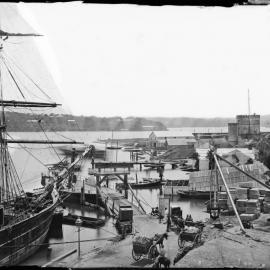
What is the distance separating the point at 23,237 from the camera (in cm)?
2748

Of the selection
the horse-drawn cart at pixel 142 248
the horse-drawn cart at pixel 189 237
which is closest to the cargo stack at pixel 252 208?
the horse-drawn cart at pixel 189 237

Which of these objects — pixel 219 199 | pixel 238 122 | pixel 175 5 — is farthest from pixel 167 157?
pixel 175 5

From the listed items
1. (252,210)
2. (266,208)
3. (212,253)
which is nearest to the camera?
(212,253)

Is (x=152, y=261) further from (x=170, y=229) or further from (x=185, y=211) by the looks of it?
(x=185, y=211)

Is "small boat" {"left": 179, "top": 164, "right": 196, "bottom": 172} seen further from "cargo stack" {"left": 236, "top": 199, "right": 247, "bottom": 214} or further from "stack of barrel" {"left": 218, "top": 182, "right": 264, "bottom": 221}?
"cargo stack" {"left": 236, "top": 199, "right": 247, "bottom": 214}

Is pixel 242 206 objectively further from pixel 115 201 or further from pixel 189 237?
pixel 115 201

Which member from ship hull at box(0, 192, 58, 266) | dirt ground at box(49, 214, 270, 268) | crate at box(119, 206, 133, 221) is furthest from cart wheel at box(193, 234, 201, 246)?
crate at box(119, 206, 133, 221)

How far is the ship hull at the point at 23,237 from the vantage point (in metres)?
23.8

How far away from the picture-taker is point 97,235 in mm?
34469

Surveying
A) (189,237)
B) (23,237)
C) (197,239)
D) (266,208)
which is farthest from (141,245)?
(266,208)

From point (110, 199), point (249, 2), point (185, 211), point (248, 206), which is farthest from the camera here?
point (185, 211)

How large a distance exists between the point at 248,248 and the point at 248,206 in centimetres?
1240

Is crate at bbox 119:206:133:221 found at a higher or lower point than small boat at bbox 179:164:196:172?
lower

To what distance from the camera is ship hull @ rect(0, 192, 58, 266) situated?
78.0 feet
